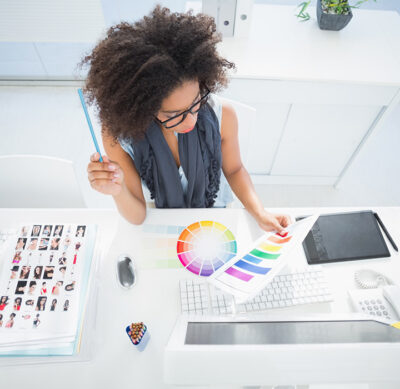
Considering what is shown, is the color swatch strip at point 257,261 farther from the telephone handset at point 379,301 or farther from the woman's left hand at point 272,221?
the telephone handset at point 379,301

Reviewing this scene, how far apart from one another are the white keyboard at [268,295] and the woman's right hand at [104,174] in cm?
37

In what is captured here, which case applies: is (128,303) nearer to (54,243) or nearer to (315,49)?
(54,243)

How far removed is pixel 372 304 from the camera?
939mm

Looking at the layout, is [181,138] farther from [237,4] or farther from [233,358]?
[237,4]

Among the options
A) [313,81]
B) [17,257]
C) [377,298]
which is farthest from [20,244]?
[313,81]

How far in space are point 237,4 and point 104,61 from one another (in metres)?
1.09

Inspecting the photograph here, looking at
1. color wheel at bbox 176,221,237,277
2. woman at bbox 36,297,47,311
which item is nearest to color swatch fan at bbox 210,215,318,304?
color wheel at bbox 176,221,237,277

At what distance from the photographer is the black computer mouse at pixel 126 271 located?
0.98 meters

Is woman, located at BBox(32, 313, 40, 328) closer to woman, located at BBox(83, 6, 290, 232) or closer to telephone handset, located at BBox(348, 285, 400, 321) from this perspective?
woman, located at BBox(83, 6, 290, 232)

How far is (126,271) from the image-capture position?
3.26ft

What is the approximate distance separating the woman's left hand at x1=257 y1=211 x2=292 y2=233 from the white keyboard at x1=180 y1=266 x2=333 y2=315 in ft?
0.54

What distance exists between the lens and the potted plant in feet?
5.55

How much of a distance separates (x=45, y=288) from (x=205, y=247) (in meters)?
0.51

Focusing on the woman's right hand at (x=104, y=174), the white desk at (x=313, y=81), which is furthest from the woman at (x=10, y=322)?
the white desk at (x=313, y=81)
